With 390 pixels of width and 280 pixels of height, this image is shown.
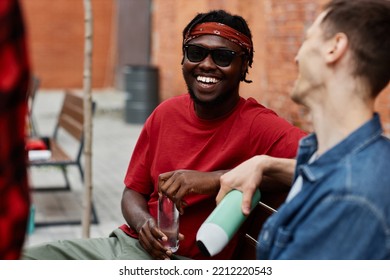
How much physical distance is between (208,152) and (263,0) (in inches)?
292

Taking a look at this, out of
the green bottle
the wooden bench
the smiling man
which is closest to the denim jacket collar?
the green bottle

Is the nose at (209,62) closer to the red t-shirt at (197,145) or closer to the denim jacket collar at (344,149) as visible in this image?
the red t-shirt at (197,145)

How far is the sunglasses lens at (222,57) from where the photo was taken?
2955 mm

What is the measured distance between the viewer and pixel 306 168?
6.03 ft

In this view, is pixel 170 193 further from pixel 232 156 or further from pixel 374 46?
pixel 374 46

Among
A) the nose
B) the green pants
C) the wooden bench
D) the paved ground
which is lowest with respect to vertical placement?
the paved ground

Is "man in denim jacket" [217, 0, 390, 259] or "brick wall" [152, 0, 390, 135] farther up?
"man in denim jacket" [217, 0, 390, 259]

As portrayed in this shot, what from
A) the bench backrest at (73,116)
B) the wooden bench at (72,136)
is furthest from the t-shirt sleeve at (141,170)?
the bench backrest at (73,116)

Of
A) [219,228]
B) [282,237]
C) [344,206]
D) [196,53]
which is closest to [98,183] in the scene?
[196,53]

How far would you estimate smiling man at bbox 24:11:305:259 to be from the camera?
2805mm

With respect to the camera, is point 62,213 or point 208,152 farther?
point 62,213

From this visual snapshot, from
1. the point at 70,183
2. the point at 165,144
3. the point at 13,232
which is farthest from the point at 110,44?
the point at 13,232

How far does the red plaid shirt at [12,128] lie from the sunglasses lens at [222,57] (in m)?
1.66

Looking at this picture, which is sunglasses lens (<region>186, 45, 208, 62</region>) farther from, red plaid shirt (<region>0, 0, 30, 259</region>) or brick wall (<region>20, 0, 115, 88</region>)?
brick wall (<region>20, 0, 115, 88</region>)
